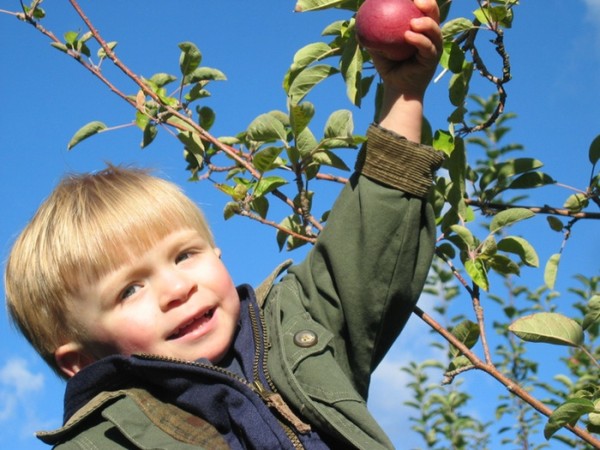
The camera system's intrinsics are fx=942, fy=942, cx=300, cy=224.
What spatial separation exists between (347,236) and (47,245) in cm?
62

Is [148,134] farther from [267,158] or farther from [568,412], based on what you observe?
[568,412]

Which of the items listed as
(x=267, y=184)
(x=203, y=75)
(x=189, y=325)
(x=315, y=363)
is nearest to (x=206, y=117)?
(x=203, y=75)

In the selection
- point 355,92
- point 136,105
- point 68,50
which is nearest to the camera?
point 355,92

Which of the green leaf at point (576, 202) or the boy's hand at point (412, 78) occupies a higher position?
the green leaf at point (576, 202)

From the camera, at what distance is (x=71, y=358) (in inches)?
77.7

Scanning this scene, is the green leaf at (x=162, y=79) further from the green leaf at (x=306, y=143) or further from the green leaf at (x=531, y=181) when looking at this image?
the green leaf at (x=531, y=181)

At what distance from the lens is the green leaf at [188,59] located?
8.95 feet

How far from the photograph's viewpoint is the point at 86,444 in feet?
5.81

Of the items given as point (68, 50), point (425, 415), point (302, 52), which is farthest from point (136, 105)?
point (425, 415)

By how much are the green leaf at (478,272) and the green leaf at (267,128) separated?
0.55 m

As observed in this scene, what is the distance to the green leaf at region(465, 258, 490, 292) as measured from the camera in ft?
6.93

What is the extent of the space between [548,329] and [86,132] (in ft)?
5.05

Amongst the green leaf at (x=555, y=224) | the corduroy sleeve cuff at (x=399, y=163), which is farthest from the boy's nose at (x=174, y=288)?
the green leaf at (x=555, y=224)

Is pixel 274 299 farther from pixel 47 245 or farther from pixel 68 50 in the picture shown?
pixel 68 50
